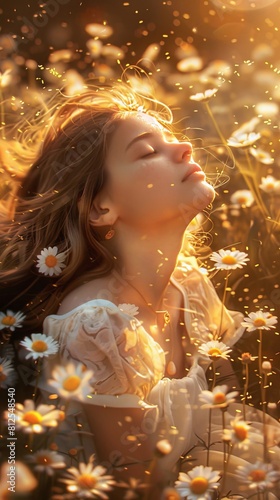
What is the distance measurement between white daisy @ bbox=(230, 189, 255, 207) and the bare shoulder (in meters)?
0.35

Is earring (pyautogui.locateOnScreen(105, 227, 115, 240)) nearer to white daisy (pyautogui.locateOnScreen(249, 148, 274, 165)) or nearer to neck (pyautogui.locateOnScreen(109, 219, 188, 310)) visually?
neck (pyautogui.locateOnScreen(109, 219, 188, 310))

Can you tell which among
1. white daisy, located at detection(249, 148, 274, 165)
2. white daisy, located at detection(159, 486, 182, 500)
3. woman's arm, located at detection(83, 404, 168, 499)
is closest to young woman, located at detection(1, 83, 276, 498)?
woman's arm, located at detection(83, 404, 168, 499)

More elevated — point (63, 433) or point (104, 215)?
point (104, 215)

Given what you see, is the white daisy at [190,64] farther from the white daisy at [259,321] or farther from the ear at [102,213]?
the white daisy at [259,321]

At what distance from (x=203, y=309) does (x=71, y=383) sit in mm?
419

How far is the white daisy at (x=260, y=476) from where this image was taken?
2.42ft

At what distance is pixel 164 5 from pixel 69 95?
1.38 feet

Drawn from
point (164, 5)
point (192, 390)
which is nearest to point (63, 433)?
point (192, 390)

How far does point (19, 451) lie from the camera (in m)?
0.78

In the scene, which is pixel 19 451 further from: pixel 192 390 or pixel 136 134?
pixel 136 134

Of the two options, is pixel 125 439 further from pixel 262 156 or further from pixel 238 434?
pixel 262 156

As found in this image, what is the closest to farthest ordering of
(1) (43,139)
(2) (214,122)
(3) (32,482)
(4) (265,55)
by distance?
(3) (32,482) < (1) (43,139) < (2) (214,122) < (4) (265,55)

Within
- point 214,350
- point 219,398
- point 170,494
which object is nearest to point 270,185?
point 214,350

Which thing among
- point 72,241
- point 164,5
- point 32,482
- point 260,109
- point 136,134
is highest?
point 164,5
